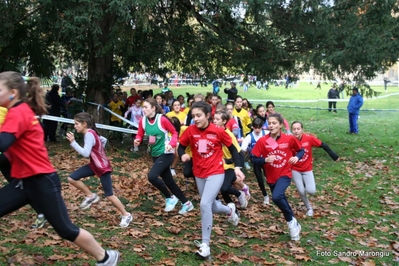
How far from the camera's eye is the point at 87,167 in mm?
7383

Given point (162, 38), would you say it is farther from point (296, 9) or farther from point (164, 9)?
point (296, 9)

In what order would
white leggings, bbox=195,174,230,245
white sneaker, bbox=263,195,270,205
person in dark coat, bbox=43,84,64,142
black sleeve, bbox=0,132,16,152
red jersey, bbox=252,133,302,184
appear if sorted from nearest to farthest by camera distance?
black sleeve, bbox=0,132,16,152, white leggings, bbox=195,174,230,245, red jersey, bbox=252,133,302,184, white sneaker, bbox=263,195,270,205, person in dark coat, bbox=43,84,64,142

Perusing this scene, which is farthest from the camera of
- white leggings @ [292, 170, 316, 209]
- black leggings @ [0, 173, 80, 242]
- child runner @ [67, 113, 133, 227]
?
white leggings @ [292, 170, 316, 209]

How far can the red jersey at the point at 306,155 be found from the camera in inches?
339

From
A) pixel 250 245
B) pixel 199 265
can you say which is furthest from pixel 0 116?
pixel 250 245

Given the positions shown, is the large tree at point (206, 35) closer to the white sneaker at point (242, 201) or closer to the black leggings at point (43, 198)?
the white sneaker at point (242, 201)

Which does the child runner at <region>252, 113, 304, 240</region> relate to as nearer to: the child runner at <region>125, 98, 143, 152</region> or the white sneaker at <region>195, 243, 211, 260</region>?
the white sneaker at <region>195, 243, 211, 260</region>

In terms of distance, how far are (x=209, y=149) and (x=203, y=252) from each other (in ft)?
4.38

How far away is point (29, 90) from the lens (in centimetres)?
489

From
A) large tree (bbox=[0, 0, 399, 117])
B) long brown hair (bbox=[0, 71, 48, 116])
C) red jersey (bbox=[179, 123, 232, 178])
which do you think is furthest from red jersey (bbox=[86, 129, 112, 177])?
large tree (bbox=[0, 0, 399, 117])

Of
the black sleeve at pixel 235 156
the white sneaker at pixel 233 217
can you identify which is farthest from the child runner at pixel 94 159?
the black sleeve at pixel 235 156

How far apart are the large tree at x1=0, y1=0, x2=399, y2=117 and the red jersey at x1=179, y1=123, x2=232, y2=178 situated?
542 centimetres

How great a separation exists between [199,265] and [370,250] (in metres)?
2.63

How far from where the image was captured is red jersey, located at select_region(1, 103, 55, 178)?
4.39 metres
